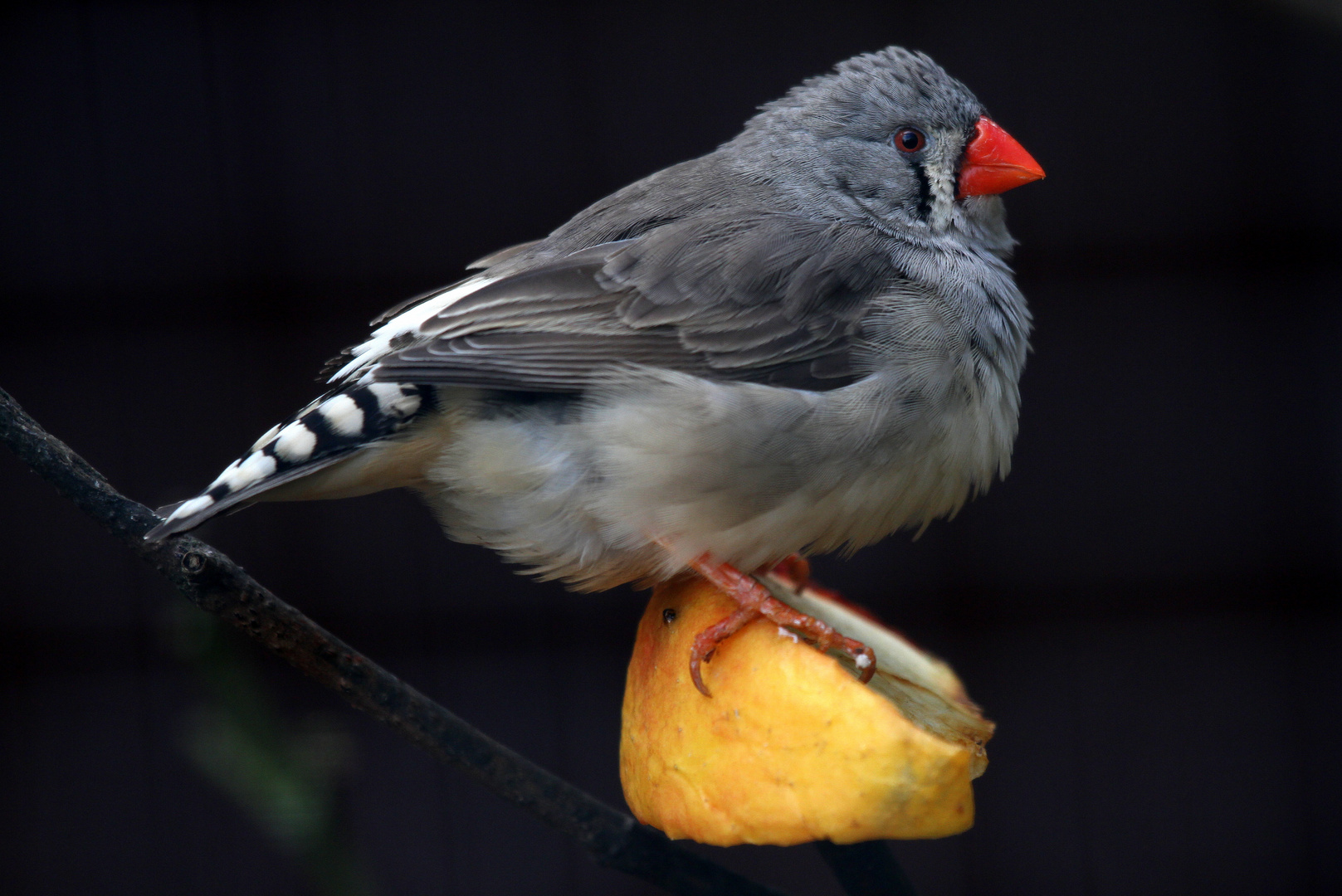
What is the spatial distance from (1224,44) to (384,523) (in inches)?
116

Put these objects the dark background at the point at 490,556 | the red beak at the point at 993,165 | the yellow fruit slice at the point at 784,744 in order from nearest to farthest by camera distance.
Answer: the yellow fruit slice at the point at 784,744 → the red beak at the point at 993,165 → the dark background at the point at 490,556

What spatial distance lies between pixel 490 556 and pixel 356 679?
196cm

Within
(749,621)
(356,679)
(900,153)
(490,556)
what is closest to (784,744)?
(749,621)

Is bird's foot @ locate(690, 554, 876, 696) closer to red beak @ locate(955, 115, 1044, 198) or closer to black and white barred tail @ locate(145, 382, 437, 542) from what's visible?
black and white barred tail @ locate(145, 382, 437, 542)

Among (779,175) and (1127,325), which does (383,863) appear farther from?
(1127,325)

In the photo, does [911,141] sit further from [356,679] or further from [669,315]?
[356,679]

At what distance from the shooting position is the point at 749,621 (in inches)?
53.5

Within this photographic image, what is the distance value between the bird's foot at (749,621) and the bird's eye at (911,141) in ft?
2.72

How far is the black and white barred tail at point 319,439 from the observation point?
1.28 meters

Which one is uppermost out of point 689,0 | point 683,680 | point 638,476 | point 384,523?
point 689,0

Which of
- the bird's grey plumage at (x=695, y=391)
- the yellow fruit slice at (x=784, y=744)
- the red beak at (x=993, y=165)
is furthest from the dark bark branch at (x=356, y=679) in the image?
the red beak at (x=993, y=165)

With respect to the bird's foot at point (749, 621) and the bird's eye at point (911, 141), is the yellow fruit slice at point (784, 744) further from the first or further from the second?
the bird's eye at point (911, 141)

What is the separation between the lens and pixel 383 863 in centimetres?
322

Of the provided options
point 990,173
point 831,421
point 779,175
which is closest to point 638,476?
point 831,421
